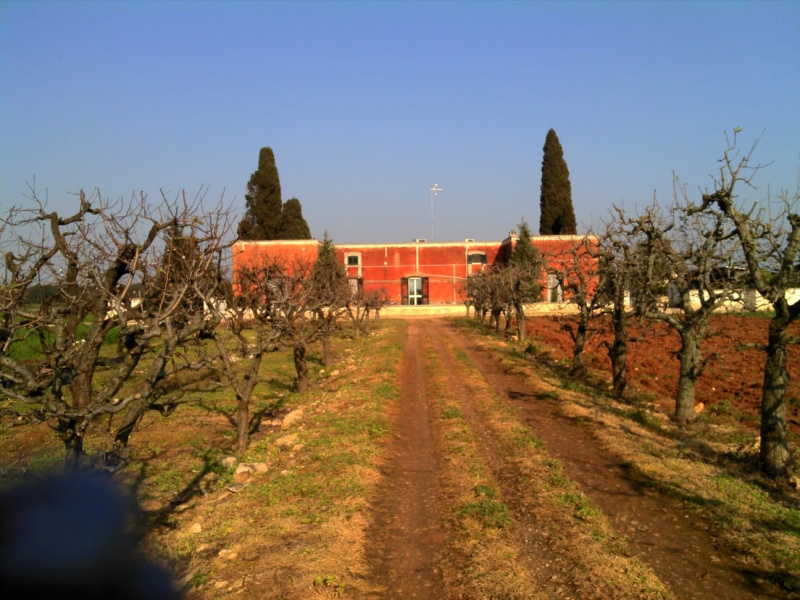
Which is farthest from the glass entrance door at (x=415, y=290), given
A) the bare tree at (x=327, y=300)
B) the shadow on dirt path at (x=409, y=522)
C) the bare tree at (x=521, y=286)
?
the shadow on dirt path at (x=409, y=522)

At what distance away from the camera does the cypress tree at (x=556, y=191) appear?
55281 millimetres

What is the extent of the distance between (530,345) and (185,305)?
49.6ft

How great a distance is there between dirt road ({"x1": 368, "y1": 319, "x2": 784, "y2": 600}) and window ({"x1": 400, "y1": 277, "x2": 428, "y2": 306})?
45.6 metres

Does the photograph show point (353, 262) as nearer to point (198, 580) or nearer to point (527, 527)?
point (527, 527)

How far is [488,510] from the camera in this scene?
714 cm

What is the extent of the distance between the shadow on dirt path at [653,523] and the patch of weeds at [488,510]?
1.20 metres

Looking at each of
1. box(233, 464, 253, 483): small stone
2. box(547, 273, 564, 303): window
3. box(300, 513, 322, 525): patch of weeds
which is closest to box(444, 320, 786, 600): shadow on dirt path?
box(300, 513, 322, 525): patch of weeds

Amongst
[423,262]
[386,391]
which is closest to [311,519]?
[386,391]

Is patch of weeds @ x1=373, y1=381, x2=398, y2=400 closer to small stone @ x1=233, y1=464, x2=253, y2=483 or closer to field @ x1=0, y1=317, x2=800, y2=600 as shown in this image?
field @ x1=0, y1=317, x2=800, y2=600

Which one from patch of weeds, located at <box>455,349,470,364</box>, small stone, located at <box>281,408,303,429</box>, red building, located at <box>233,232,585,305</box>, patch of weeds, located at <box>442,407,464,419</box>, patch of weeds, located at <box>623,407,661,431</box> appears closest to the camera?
patch of weeds, located at <box>623,407,661,431</box>

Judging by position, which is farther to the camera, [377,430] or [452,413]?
[452,413]

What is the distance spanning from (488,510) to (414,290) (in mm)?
51411

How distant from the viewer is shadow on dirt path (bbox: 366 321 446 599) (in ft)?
18.5

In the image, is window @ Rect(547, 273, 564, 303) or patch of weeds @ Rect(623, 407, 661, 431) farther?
window @ Rect(547, 273, 564, 303)
